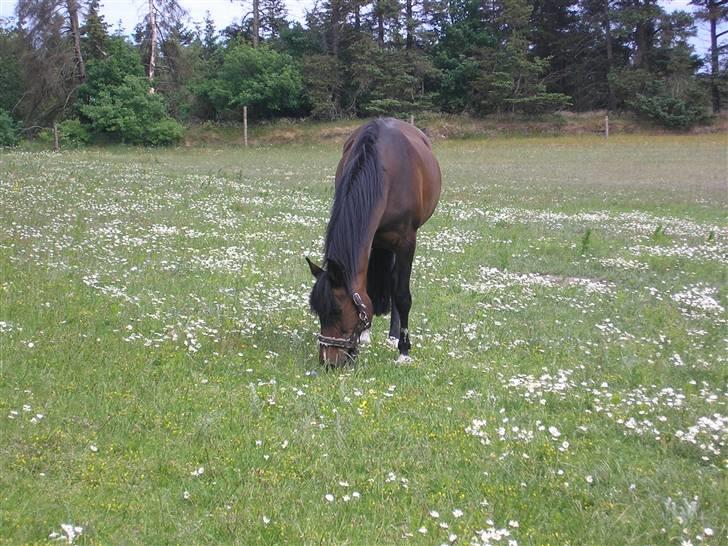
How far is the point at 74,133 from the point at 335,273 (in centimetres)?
4486

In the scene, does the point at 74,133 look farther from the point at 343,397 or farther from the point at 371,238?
the point at 343,397

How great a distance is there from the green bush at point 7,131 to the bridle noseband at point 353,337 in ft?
151

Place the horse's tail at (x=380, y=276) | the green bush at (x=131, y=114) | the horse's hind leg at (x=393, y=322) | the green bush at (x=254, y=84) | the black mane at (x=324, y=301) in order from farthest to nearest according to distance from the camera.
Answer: the green bush at (x=254, y=84), the green bush at (x=131, y=114), the horse's tail at (x=380, y=276), the horse's hind leg at (x=393, y=322), the black mane at (x=324, y=301)

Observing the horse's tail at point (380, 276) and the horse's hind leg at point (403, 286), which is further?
the horse's tail at point (380, 276)

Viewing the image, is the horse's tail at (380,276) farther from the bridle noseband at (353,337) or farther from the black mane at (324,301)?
the black mane at (324,301)

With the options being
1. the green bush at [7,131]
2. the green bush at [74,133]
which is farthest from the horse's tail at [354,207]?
the green bush at [7,131]

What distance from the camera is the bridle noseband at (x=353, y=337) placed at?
6199 mm

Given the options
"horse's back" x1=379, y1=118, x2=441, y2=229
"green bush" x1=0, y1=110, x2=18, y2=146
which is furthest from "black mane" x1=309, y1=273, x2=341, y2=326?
"green bush" x1=0, y1=110, x2=18, y2=146

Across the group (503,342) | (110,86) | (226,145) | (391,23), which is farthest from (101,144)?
(503,342)

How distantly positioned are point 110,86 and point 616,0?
46.3 meters

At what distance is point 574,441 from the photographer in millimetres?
5121

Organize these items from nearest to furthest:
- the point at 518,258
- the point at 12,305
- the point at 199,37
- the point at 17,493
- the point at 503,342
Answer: the point at 17,493 < the point at 12,305 < the point at 503,342 < the point at 518,258 < the point at 199,37

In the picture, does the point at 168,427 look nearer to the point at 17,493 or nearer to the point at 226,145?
the point at 17,493

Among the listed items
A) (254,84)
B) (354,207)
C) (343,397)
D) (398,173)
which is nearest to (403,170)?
(398,173)
